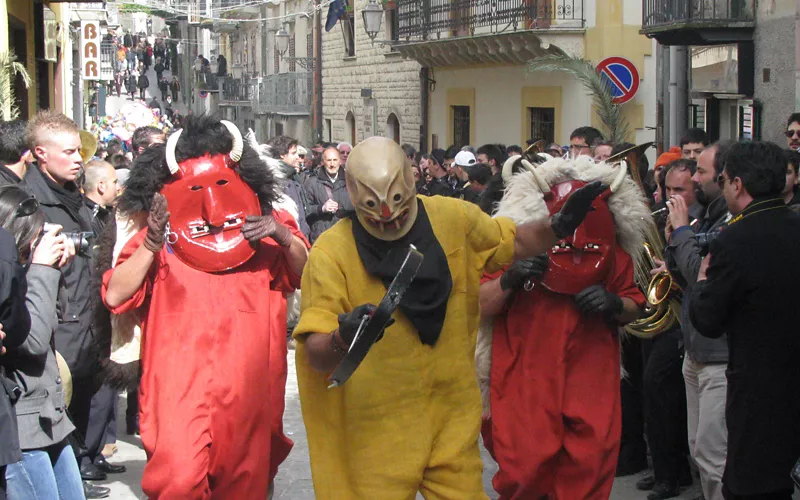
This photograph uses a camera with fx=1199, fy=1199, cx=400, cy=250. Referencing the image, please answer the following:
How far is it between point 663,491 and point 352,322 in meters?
3.92

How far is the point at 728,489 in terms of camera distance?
4.91m

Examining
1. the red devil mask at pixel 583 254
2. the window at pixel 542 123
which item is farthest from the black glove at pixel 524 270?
the window at pixel 542 123

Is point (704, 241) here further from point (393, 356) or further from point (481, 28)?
point (481, 28)

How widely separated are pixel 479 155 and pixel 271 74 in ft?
101

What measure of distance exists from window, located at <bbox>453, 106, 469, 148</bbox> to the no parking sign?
10440 millimetres

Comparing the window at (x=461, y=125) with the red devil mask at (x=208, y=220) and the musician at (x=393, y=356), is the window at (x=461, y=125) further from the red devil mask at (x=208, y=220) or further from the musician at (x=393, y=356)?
the musician at (x=393, y=356)

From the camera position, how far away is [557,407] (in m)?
5.55

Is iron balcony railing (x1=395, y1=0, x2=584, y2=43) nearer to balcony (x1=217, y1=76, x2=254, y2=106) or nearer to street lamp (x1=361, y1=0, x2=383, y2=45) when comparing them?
street lamp (x1=361, y1=0, x2=383, y2=45)

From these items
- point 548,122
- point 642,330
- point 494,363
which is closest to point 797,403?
point 494,363

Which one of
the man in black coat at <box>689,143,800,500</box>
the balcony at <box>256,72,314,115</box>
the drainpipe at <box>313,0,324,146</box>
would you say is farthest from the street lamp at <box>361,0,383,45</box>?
the man in black coat at <box>689,143,800,500</box>

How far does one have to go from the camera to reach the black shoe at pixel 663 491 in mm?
7141

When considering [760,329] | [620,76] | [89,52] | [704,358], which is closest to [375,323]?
[760,329]

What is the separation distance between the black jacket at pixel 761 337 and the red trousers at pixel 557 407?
0.83m

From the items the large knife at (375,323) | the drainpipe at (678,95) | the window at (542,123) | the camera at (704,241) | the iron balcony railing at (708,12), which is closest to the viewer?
the large knife at (375,323)
